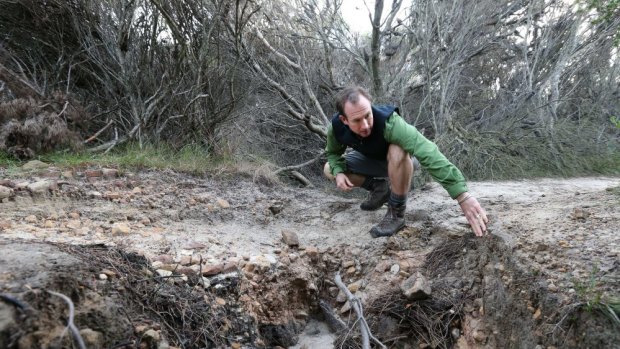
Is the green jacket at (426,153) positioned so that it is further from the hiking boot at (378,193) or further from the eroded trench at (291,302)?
the hiking boot at (378,193)

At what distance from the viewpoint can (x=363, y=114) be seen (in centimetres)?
246

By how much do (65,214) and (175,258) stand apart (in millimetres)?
935

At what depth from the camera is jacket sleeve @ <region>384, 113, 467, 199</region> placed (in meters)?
2.29

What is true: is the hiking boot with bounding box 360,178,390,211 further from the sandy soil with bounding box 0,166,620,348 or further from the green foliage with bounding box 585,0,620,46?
the green foliage with bounding box 585,0,620,46

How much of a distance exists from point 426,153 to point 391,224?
67cm

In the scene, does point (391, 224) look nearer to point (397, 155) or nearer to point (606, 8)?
point (397, 155)

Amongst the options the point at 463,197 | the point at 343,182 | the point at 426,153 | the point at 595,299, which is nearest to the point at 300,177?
the point at 343,182

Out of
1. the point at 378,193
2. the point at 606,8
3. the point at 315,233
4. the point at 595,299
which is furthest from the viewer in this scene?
the point at 606,8

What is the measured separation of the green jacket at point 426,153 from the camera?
229 centimetres

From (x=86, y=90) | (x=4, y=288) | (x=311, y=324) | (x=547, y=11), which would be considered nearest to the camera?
(x=4, y=288)

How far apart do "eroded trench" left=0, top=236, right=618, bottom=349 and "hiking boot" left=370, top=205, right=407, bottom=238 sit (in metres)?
0.10

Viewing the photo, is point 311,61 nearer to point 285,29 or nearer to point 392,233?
point 285,29

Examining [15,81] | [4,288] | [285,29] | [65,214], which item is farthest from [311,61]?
[4,288]

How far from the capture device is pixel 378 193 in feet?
10.5
